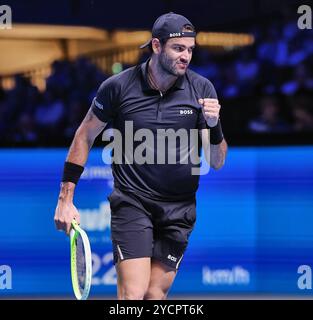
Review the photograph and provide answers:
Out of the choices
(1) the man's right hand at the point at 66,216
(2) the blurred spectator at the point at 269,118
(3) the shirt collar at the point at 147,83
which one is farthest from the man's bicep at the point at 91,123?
(2) the blurred spectator at the point at 269,118

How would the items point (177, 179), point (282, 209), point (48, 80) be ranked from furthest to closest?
1. point (48, 80)
2. point (282, 209)
3. point (177, 179)

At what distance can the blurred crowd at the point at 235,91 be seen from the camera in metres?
9.34

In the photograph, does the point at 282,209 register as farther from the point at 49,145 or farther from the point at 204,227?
the point at 49,145

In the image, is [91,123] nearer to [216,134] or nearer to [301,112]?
[216,134]

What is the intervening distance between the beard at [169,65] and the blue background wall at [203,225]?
276 cm

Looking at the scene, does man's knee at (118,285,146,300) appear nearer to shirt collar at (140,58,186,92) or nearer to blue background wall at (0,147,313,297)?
shirt collar at (140,58,186,92)

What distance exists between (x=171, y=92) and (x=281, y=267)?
3004 mm

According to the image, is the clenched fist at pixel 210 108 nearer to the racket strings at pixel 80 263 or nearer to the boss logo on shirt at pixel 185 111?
the boss logo on shirt at pixel 185 111

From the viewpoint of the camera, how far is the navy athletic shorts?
19.2 feet

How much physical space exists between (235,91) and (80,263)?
4918 millimetres

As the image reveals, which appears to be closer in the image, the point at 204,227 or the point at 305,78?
the point at 204,227

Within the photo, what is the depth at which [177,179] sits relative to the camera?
5.98 metres
